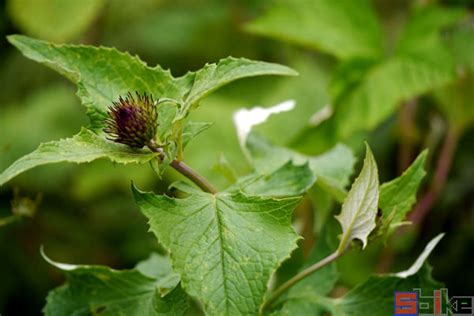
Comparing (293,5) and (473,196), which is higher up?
(293,5)

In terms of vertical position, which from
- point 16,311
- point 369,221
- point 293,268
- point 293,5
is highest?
point 293,5

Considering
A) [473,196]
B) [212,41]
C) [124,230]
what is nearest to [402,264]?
[473,196]

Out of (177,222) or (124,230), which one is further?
(124,230)

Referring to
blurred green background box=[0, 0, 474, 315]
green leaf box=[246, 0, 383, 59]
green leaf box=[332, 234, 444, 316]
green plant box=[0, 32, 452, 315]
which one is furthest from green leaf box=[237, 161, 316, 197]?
green leaf box=[246, 0, 383, 59]

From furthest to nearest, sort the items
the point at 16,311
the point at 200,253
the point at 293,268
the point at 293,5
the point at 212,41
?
the point at 212,41, the point at 16,311, the point at 293,5, the point at 293,268, the point at 200,253

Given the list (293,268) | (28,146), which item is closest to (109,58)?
(293,268)

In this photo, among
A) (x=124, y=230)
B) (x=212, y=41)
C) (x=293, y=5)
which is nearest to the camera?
(x=293, y=5)

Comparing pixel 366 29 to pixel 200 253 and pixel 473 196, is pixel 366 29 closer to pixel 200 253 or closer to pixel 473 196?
pixel 473 196
